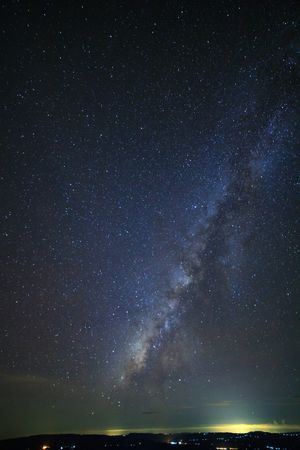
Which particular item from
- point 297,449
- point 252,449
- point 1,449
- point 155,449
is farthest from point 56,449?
point 297,449

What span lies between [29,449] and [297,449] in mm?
70015

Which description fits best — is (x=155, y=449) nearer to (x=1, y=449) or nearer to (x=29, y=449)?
(x=29, y=449)

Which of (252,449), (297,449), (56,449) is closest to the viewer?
(297,449)

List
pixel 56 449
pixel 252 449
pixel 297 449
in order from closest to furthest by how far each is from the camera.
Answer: pixel 297 449, pixel 252 449, pixel 56 449

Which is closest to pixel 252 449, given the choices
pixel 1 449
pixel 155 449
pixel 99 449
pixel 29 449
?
pixel 155 449

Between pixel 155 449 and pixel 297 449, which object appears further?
pixel 155 449

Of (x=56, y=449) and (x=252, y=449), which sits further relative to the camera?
(x=56, y=449)

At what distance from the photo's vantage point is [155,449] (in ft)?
333

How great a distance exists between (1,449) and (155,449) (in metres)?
41.2

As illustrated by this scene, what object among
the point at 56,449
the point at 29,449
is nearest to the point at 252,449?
the point at 56,449

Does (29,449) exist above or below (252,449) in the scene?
above

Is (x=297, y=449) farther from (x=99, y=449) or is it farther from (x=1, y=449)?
(x=1, y=449)

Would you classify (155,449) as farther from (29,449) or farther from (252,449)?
(29,449)

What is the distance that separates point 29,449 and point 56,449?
7.33 m
